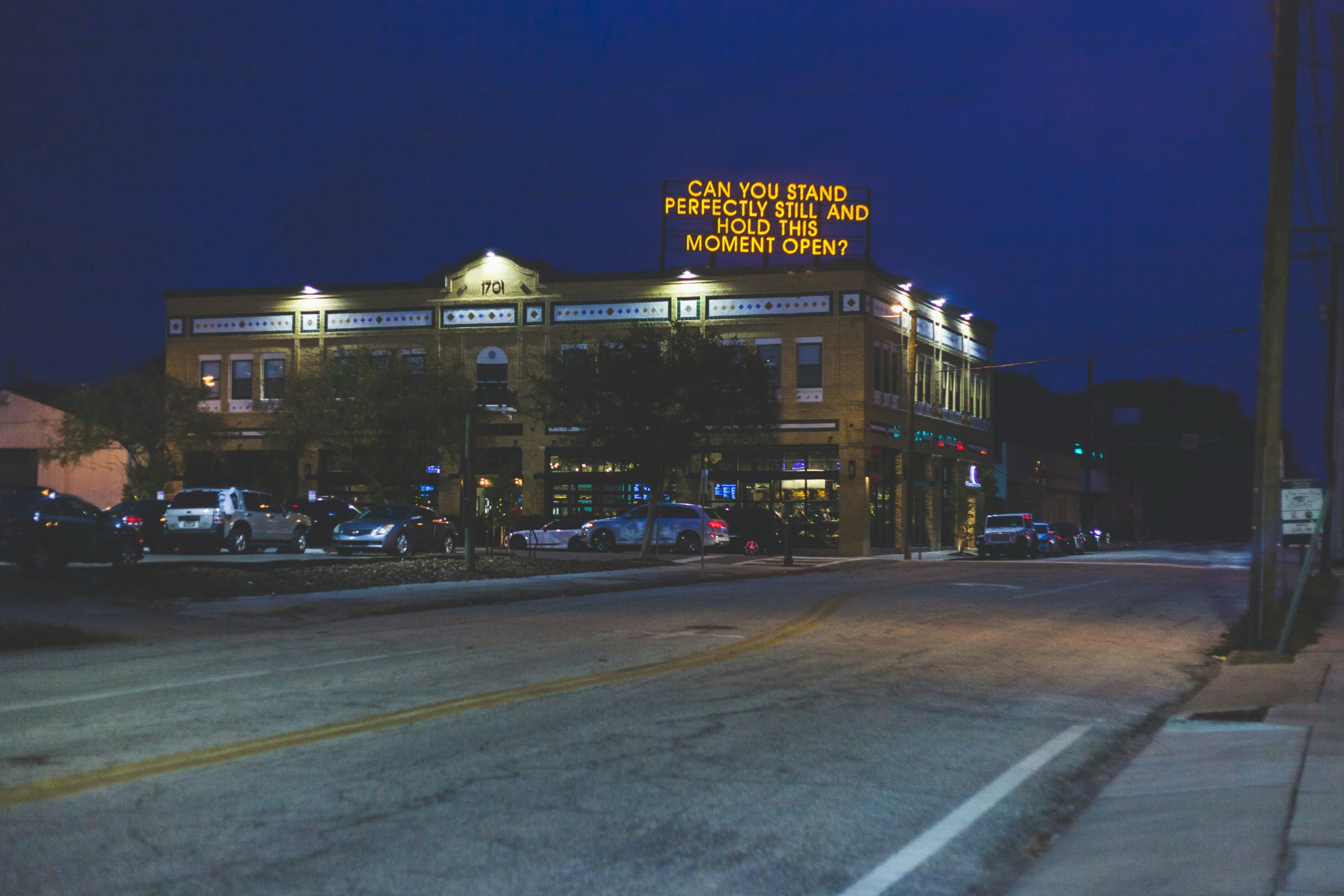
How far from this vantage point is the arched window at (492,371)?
182 ft

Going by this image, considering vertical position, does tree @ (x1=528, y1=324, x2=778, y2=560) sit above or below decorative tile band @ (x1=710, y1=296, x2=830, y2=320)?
below

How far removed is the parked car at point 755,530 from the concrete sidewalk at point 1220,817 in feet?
121

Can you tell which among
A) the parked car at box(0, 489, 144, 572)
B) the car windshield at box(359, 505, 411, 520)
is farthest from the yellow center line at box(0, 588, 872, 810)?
the car windshield at box(359, 505, 411, 520)

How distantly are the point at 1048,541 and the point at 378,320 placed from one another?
30.1 meters

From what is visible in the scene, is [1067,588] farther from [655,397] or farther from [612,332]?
[612,332]

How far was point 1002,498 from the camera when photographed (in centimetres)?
7112

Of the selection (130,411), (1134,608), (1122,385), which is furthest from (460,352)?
(1122,385)

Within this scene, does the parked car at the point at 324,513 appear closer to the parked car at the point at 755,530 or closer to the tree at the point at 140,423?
the tree at the point at 140,423

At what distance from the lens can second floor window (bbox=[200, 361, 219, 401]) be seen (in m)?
58.8

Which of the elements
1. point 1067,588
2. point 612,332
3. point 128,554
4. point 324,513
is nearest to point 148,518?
point 324,513

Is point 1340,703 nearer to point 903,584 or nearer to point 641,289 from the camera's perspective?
point 903,584

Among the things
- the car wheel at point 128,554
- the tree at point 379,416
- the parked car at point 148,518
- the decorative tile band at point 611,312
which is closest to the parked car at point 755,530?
the decorative tile band at point 611,312

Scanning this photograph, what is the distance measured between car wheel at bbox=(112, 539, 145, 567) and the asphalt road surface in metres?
11.6

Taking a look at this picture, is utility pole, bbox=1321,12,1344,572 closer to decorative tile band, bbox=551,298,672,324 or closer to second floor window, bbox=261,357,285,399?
decorative tile band, bbox=551,298,672,324
